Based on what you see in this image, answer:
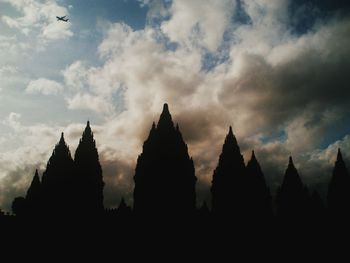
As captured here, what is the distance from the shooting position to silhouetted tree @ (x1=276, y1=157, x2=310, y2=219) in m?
38.3

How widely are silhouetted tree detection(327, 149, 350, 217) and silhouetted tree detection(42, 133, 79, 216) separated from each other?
1099 inches

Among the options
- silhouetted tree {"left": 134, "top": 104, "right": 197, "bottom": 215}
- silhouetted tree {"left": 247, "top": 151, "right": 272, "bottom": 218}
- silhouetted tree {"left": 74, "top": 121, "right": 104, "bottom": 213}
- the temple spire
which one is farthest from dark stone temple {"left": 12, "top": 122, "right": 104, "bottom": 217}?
silhouetted tree {"left": 247, "top": 151, "right": 272, "bottom": 218}

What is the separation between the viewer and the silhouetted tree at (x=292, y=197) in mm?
38312

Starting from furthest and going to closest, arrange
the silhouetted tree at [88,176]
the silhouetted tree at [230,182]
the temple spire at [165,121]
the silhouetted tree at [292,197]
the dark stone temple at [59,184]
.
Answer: the silhouetted tree at [292,197], the silhouetted tree at [88,176], the silhouetted tree at [230,182], the dark stone temple at [59,184], the temple spire at [165,121]

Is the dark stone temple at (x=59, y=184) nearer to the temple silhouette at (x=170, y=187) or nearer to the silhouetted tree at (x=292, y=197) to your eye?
the temple silhouette at (x=170, y=187)

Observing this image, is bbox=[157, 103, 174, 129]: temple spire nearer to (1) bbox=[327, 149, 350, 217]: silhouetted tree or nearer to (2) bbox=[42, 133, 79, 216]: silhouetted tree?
(2) bbox=[42, 133, 79, 216]: silhouetted tree

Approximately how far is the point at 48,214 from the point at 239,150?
1997 cm

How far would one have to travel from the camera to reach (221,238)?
103 feet

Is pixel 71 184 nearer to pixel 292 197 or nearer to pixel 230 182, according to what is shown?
pixel 230 182

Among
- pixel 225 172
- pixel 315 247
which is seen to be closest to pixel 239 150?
pixel 225 172

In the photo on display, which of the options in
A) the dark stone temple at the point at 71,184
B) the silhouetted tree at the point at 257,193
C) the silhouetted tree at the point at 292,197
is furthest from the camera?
the silhouetted tree at the point at 292,197

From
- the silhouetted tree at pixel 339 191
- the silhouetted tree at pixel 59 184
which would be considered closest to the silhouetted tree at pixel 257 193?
the silhouetted tree at pixel 339 191

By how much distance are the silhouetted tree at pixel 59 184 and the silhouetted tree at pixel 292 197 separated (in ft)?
77.4

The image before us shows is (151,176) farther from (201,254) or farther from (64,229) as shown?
(64,229)
